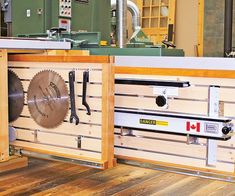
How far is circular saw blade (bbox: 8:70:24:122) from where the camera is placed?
9.38 feet

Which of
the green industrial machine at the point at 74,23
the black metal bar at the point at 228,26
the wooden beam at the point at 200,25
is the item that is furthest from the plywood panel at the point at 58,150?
the wooden beam at the point at 200,25

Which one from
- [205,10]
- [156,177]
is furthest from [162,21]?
[156,177]

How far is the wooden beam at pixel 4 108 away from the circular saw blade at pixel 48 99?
0.16 meters

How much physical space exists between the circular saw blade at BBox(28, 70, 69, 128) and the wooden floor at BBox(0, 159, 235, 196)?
46 cm

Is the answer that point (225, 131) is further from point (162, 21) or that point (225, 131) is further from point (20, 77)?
point (162, 21)

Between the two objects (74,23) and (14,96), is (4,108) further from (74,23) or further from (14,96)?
(74,23)

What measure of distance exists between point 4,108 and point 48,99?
339 mm

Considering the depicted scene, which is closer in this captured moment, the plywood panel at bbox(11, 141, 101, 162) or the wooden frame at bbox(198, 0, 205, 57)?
the plywood panel at bbox(11, 141, 101, 162)

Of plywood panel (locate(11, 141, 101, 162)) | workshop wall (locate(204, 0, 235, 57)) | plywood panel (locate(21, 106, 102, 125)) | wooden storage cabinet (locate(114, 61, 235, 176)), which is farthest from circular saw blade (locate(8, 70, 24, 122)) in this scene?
workshop wall (locate(204, 0, 235, 57))

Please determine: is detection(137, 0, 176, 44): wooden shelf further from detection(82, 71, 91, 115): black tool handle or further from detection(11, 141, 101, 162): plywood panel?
detection(82, 71, 91, 115): black tool handle

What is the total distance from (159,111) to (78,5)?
2.47m

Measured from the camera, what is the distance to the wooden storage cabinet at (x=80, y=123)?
94.5 inches

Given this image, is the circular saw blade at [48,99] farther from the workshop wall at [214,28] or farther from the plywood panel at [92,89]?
the workshop wall at [214,28]

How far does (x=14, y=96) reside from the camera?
290 cm
